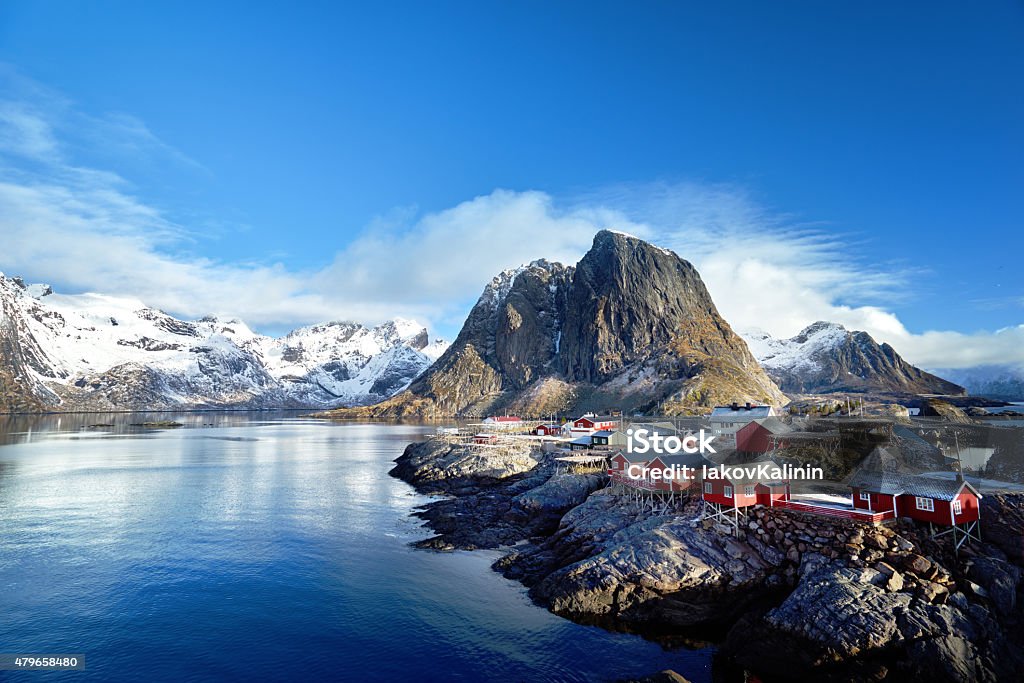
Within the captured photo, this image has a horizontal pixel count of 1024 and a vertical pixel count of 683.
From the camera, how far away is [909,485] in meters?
38.4

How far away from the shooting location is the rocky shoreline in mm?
28219

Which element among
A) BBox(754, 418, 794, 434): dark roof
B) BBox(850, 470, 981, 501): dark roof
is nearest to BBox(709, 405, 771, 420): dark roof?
BBox(754, 418, 794, 434): dark roof

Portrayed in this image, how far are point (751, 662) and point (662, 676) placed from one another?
6.26 meters

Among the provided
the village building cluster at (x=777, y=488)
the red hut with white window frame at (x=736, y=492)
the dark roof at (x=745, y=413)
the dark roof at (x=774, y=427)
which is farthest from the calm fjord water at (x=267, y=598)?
the dark roof at (x=745, y=413)

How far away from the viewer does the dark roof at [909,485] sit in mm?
36625

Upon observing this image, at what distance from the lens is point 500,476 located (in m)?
80.1

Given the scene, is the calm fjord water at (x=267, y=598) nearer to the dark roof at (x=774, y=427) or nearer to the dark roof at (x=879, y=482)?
the dark roof at (x=879, y=482)

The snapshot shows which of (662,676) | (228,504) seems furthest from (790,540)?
(228,504)

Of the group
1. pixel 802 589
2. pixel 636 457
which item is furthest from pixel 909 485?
pixel 636 457

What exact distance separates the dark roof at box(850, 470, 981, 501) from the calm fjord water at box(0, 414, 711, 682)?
18.7 m

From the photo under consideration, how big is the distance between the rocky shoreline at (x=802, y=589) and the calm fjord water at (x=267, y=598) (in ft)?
9.08

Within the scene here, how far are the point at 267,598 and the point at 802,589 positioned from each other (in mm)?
35094

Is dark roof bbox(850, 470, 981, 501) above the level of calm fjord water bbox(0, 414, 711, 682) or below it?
above

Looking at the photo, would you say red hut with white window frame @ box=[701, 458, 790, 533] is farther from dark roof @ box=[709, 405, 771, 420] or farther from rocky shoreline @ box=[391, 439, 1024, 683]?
dark roof @ box=[709, 405, 771, 420]
